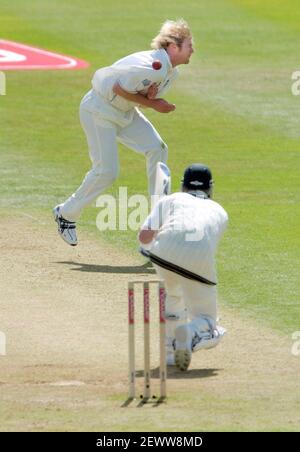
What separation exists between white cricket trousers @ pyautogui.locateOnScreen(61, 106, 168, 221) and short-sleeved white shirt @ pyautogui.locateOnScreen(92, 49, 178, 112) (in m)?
0.27

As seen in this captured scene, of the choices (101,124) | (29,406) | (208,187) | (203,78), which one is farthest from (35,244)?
(203,78)

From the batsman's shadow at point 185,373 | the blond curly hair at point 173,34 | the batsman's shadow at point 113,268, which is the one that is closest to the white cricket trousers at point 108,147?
the batsman's shadow at point 113,268

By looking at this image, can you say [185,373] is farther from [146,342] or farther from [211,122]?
[211,122]

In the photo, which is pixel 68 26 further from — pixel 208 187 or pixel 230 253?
pixel 208 187

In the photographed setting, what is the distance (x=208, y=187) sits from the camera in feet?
31.9

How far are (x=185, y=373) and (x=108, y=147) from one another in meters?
4.16

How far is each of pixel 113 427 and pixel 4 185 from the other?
8.51m

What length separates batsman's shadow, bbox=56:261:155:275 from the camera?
12492mm

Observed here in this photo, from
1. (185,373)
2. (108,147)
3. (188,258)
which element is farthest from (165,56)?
(185,373)

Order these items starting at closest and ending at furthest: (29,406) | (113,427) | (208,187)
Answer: (113,427) < (29,406) < (208,187)

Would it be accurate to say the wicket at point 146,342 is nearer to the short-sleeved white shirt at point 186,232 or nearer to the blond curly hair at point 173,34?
the short-sleeved white shirt at point 186,232

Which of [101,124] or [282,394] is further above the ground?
[101,124]

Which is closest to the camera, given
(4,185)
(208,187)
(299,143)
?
(208,187)

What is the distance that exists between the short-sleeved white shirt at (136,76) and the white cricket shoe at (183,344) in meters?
3.99
